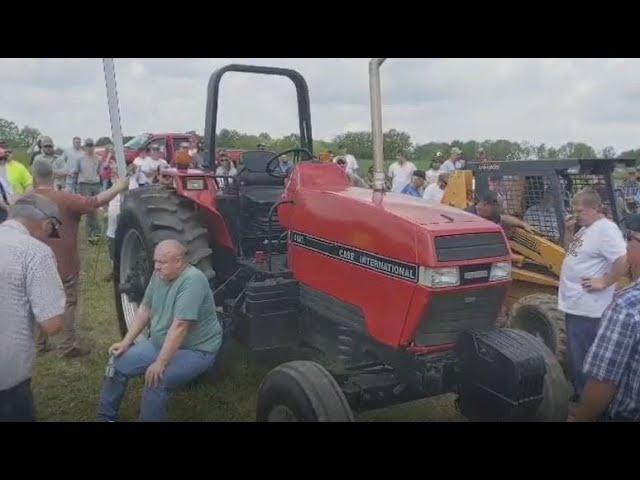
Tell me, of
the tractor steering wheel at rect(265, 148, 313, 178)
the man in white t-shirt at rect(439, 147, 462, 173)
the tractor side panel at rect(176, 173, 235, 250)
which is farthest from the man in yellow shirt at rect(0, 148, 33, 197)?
the man in white t-shirt at rect(439, 147, 462, 173)

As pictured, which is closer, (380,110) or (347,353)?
(380,110)

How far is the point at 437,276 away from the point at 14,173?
7.43m

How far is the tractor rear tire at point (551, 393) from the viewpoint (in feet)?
11.1

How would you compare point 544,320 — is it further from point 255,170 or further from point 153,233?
point 153,233

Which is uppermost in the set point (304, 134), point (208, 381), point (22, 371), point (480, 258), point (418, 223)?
point (304, 134)

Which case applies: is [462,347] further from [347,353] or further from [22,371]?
[22,371]

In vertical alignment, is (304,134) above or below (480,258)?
above

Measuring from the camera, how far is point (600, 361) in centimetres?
240

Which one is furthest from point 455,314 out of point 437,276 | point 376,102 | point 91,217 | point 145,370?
point 91,217

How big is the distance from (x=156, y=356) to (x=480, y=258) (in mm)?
1908

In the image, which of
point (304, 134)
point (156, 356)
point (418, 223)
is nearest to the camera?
point (418, 223)

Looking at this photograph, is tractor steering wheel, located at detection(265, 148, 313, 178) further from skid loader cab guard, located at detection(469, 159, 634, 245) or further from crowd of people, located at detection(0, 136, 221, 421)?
skid loader cab guard, located at detection(469, 159, 634, 245)

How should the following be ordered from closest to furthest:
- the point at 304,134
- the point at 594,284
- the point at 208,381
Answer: the point at 594,284, the point at 208,381, the point at 304,134

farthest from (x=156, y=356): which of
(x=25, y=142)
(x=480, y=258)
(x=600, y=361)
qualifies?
(x=25, y=142)
